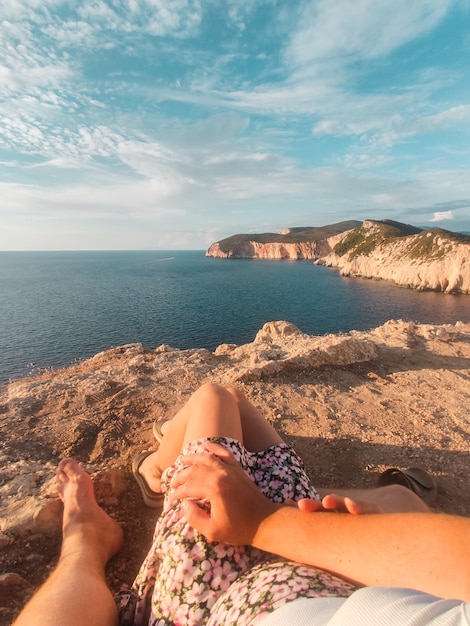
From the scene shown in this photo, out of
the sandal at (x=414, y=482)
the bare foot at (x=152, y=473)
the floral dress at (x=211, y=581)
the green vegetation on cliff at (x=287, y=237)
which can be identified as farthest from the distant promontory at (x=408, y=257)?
the floral dress at (x=211, y=581)

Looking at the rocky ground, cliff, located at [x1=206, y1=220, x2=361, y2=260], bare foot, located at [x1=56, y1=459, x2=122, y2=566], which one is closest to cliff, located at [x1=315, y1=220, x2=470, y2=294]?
cliff, located at [x1=206, y1=220, x2=361, y2=260]

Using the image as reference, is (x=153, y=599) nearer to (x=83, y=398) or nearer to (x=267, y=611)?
(x=267, y=611)

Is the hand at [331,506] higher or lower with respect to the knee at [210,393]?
lower

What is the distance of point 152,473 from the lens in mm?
3789

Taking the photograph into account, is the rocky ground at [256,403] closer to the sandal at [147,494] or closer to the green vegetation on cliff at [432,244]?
the sandal at [147,494]

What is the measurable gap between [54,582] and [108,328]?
128 feet

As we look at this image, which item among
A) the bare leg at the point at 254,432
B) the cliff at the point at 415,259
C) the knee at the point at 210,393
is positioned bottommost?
the cliff at the point at 415,259

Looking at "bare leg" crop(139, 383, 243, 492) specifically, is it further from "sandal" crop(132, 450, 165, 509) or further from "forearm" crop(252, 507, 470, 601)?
"forearm" crop(252, 507, 470, 601)

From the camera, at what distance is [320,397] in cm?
659

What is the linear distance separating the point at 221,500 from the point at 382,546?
89 cm

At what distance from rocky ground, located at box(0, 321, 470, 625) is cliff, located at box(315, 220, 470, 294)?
61967 mm

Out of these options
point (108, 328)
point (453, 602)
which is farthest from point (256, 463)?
point (108, 328)

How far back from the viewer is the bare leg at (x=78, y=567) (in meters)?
1.95

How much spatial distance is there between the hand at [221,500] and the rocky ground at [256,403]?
5.06 feet
